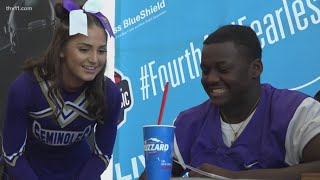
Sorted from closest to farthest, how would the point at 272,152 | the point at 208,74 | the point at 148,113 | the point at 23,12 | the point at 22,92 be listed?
the point at 272,152
the point at 208,74
the point at 22,92
the point at 148,113
the point at 23,12

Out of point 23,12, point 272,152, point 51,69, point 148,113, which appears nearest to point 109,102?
point 51,69

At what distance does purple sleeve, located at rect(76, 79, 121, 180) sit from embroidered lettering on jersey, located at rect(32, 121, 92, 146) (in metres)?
0.06

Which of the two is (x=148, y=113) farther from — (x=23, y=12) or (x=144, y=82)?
(x=23, y=12)

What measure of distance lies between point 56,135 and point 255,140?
74cm

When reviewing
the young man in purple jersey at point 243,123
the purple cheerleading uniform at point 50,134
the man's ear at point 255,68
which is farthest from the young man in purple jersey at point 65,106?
the man's ear at point 255,68

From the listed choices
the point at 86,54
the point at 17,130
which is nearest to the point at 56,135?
the point at 17,130

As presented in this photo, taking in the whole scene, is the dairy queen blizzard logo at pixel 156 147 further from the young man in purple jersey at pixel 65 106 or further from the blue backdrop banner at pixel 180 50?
the blue backdrop banner at pixel 180 50

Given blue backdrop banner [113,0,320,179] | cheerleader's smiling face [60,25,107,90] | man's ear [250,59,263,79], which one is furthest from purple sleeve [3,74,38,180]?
blue backdrop banner [113,0,320,179]

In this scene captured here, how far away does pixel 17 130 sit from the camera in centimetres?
160

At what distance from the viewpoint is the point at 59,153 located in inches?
68.8

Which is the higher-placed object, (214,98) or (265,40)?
(265,40)

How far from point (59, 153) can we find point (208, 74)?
70 centimetres

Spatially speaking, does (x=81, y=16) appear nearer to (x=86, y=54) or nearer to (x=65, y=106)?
(x=86, y=54)

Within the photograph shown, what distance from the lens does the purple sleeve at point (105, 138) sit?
1.71 meters
